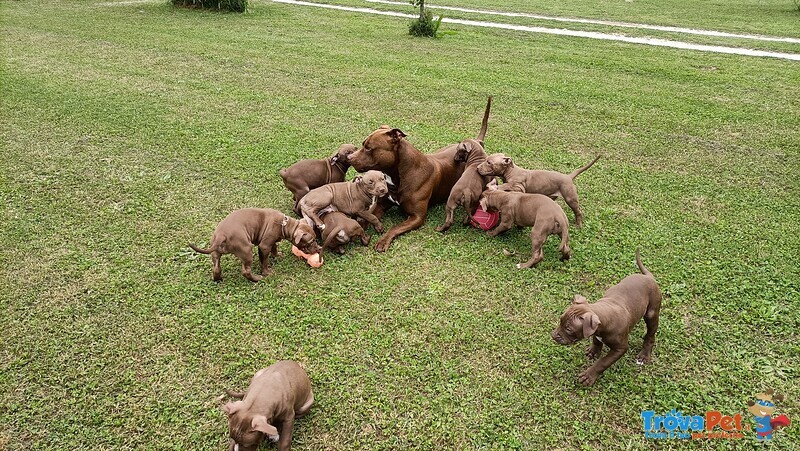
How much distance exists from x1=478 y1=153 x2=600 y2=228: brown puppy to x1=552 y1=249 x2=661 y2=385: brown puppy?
57.4 inches

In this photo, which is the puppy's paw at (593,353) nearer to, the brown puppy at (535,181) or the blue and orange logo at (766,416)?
the blue and orange logo at (766,416)

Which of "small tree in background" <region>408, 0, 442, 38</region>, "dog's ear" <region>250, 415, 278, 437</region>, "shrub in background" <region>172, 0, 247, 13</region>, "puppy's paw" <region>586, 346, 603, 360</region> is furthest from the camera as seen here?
"shrub in background" <region>172, 0, 247, 13</region>

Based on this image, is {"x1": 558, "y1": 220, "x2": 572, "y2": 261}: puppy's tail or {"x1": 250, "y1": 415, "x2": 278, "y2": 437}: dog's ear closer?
{"x1": 250, "y1": 415, "x2": 278, "y2": 437}: dog's ear

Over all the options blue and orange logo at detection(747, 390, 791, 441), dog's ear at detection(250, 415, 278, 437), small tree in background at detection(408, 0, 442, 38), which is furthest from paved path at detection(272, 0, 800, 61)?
dog's ear at detection(250, 415, 278, 437)

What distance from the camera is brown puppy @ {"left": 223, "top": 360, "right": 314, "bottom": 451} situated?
2.65 m

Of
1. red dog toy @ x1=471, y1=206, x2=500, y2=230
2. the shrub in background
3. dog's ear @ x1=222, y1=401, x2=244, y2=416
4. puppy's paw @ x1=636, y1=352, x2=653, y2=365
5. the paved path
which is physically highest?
the paved path

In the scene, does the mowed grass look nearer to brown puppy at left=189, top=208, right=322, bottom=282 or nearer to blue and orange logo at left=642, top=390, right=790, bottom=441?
blue and orange logo at left=642, top=390, right=790, bottom=441

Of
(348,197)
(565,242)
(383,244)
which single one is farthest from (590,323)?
(348,197)

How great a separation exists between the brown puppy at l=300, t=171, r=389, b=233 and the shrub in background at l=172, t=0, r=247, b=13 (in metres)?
12.5

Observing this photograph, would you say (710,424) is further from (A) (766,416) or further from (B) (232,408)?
(B) (232,408)

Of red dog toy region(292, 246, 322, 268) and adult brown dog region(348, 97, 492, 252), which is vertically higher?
adult brown dog region(348, 97, 492, 252)

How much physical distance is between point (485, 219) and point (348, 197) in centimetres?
123

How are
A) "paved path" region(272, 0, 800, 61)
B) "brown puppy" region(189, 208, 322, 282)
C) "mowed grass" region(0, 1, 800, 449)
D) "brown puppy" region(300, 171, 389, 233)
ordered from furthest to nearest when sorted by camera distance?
"paved path" region(272, 0, 800, 61), "brown puppy" region(300, 171, 389, 233), "brown puppy" region(189, 208, 322, 282), "mowed grass" region(0, 1, 800, 449)

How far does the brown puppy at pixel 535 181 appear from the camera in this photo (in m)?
4.91
